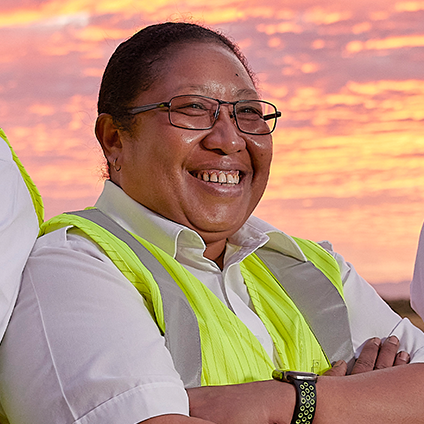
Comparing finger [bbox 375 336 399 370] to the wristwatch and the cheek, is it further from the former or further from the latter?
the cheek

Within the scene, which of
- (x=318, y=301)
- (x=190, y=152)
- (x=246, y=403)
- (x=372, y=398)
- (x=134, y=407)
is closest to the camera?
(x=134, y=407)

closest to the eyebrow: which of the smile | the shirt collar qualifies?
the smile

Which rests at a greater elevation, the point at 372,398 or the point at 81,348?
the point at 81,348

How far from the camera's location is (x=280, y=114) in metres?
1.83

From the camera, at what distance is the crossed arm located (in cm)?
117

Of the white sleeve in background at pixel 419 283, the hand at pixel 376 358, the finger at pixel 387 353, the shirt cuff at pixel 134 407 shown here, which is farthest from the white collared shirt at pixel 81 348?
the white sleeve in background at pixel 419 283

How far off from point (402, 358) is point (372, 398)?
32 cm

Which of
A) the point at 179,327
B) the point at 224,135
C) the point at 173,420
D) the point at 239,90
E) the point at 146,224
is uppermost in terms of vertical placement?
the point at 239,90

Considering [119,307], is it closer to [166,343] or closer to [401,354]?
[166,343]

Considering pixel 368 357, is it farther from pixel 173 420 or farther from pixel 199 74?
pixel 199 74

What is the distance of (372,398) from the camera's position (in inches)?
52.1

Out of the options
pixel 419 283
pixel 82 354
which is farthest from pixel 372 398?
pixel 82 354

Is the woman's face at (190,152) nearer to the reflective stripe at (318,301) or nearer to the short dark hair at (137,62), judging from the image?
the short dark hair at (137,62)

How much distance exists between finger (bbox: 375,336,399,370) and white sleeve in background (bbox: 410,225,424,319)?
0.14 metres
